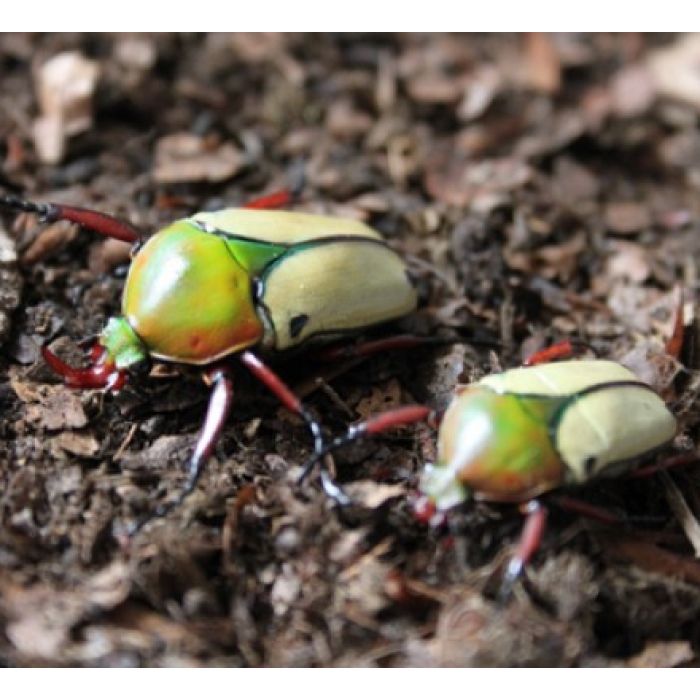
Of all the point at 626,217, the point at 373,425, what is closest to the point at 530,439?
the point at 373,425

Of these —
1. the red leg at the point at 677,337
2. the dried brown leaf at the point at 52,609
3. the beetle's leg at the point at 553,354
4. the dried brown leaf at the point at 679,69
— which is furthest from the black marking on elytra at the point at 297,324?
the dried brown leaf at the point at 679,69

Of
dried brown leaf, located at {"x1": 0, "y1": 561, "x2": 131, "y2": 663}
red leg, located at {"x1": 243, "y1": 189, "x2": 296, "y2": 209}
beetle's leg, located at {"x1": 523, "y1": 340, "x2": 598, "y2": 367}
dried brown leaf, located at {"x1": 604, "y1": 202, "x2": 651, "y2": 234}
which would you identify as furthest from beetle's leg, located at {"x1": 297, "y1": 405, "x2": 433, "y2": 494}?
dried brown leaf, located at {"x1": 604, "y1": 202, "x2": 651, "y2": 234}

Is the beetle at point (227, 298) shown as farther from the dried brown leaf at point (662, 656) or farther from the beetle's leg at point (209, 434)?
the dried brown leaf at point (662, 656)

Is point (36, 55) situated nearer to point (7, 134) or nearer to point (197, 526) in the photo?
point (7, 134)

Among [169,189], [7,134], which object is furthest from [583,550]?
[7,134]

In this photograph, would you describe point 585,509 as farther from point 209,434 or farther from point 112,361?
point 112,361

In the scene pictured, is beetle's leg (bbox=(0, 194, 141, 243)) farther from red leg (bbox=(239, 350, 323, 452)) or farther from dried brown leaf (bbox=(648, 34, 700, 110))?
dried brown leaf (bbox=(648, 34, 700, 110))

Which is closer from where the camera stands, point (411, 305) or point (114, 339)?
point (114, 339)
